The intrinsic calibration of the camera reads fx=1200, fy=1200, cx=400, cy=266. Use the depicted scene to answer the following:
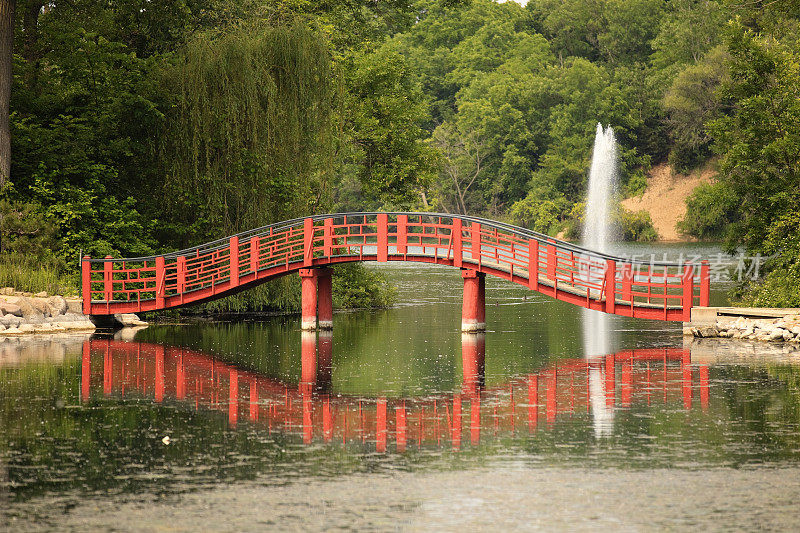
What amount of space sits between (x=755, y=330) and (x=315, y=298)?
10469mm

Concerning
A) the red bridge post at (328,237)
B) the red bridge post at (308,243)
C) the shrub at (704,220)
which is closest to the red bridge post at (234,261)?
the red bridge post at (308,243)

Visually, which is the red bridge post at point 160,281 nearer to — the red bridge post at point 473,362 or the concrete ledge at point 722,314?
the red bridge post at point 473,362

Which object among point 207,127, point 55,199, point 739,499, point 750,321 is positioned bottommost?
point 739,499

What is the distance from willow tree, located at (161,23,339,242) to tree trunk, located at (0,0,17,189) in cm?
408

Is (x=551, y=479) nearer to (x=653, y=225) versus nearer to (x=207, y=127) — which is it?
(x=207, y=127)

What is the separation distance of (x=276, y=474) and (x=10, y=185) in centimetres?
1958

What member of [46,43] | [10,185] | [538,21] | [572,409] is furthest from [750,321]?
[538,21]

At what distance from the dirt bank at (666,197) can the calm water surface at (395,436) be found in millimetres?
55202

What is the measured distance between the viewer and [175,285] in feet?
98.2

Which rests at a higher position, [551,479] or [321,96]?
[321,96]

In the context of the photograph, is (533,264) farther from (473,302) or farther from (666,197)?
(666,197)

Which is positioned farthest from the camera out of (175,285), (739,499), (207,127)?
(207,127)

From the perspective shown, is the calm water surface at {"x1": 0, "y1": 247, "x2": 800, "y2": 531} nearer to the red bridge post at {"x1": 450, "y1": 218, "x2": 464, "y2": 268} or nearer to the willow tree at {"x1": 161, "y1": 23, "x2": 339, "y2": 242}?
the red bridge post at {"x1": 450, "y1": 218, "x2": 464, "y2": 268}

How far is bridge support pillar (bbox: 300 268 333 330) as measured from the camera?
95.6 feet
